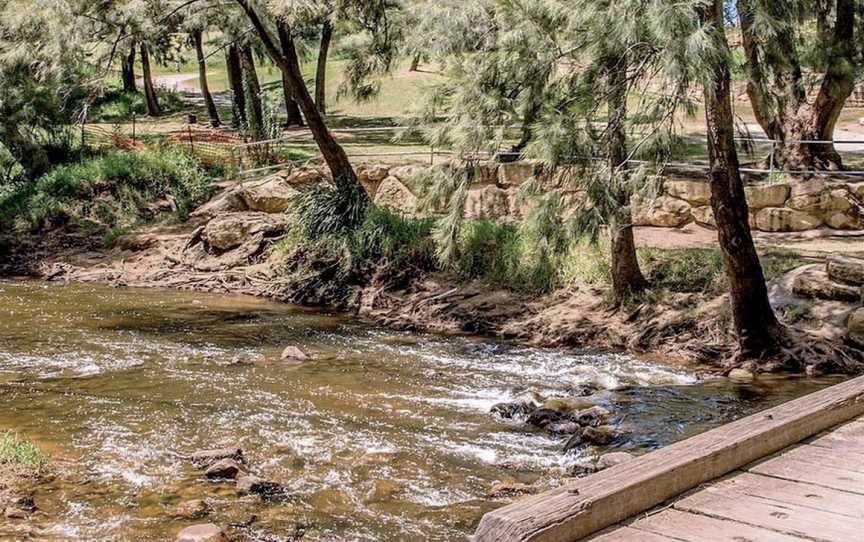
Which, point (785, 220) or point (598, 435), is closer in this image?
point (598, 435)

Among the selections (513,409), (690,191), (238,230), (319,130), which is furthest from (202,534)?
(238,230)

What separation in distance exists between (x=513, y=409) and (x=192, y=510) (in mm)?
3673

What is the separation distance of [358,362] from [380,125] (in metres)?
17.9

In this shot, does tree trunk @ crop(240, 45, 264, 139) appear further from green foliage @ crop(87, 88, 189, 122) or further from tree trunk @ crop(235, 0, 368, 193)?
green foliage @ crop(87, 88, 189, 122)

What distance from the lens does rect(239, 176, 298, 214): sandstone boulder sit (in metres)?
19.7

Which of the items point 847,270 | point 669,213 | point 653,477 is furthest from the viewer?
point 669,213

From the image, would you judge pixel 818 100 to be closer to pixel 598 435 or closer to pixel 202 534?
pixel 598 435

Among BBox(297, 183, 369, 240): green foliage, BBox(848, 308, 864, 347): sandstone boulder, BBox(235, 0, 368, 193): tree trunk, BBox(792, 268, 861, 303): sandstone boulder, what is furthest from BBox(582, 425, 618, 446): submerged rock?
BBox(235, 0, 368, 193): tree trunk

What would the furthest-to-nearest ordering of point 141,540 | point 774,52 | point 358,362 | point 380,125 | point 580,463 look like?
point 380,125, point 358,362, point 774,52, point 580,463, point 141,540

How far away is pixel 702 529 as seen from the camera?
13.0 ft

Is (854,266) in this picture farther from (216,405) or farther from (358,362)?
(216,405)

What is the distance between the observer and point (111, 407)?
31.5ft

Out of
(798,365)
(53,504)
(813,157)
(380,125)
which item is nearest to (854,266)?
(798,365)

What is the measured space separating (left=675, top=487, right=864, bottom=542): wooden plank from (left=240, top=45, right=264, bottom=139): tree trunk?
19.4 meters
